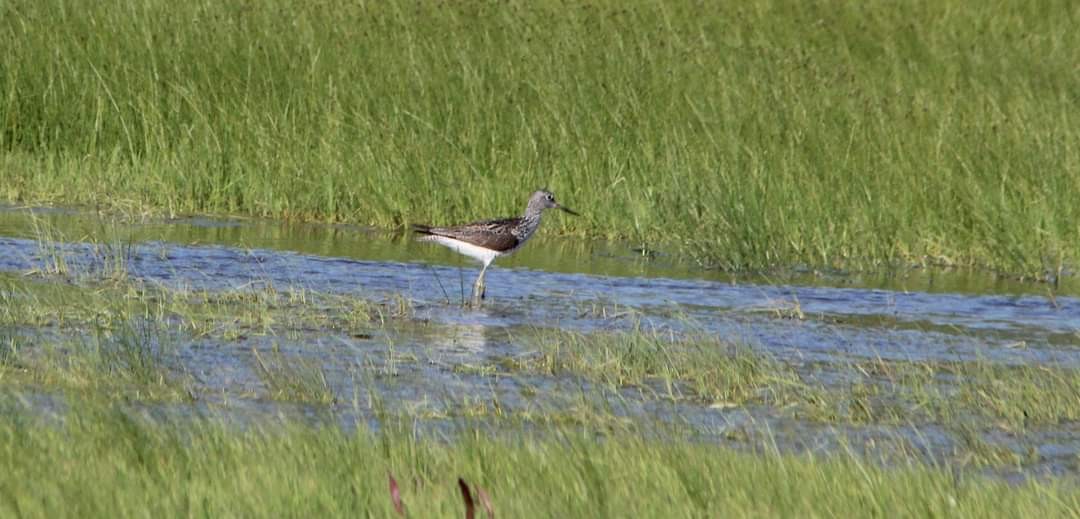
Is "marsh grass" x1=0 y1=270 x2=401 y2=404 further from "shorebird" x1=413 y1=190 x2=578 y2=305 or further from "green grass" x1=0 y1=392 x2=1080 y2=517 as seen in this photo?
"shorebird" x1=413 y1=190 x2=578 y2=305

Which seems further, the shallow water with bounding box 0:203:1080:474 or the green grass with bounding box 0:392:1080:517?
the shallow water with bounding box 0:203:1080:474

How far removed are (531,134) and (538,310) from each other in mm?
4596

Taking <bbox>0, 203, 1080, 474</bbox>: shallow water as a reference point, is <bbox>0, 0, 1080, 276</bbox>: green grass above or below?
above

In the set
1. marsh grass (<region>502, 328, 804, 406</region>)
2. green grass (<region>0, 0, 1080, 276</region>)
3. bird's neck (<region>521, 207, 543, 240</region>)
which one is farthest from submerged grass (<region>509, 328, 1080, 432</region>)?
green grass (<region>0, 0, 1080, 276</region>)

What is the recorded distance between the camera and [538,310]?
1198 cm

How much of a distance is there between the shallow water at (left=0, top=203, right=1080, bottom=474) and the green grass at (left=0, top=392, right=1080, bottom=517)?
1081 mm

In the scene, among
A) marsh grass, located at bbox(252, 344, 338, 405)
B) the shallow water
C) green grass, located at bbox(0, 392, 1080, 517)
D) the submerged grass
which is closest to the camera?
green grass, located at bbox(0, 392, 1080, 517)

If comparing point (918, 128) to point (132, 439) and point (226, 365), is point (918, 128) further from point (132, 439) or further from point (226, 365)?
point (132, 439)

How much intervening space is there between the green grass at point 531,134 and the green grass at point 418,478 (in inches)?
308

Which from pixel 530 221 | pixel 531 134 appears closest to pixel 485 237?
pixel 530 221

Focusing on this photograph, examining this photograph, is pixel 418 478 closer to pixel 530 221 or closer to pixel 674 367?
pixel 674 367

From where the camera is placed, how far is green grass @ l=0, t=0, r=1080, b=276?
15.1m

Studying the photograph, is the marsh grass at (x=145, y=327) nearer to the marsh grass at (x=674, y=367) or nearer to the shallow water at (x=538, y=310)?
the shallow water at (x=538, y=310)

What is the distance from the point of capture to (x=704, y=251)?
14406 mm
